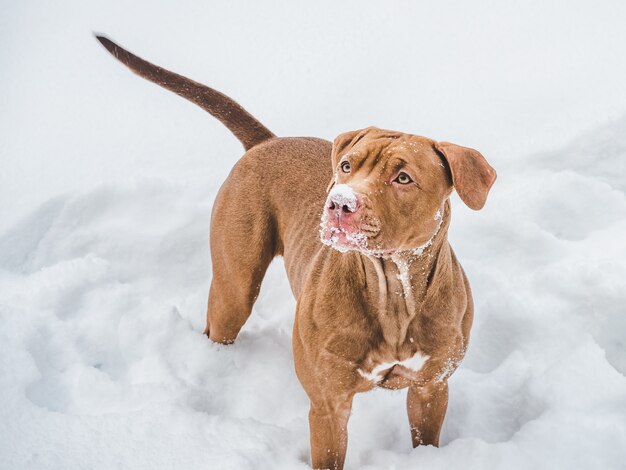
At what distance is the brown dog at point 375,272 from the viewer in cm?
230

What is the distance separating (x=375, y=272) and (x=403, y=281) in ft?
0.37

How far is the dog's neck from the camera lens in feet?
8.11

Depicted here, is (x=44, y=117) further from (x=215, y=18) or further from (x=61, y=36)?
(x=215, y=18)

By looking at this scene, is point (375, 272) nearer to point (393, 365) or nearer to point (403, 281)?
point (403, 281)

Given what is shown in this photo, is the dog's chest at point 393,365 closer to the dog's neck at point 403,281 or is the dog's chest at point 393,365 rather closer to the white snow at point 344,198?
the dog's neck at point 403,281

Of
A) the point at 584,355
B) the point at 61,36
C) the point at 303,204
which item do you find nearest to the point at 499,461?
the point at 584,355

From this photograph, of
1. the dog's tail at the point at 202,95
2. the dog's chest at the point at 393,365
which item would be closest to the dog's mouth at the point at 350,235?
the dog's chest at the point at 393,365

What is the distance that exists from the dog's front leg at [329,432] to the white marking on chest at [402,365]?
159 mm

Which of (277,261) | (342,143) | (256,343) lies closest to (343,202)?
(342,143)

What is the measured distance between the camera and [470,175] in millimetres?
2324

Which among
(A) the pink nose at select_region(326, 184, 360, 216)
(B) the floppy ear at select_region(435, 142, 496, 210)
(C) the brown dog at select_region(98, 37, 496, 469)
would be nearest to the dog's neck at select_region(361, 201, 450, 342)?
(C) the brown dog at select_region(98, 37, 496, 469)

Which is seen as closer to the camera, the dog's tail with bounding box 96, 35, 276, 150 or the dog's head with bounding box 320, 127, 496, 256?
the dog's head with bounding box 320, 127, 496, 256

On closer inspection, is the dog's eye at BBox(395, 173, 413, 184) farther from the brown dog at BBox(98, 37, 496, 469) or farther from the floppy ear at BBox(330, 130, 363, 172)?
the floppy ear at BBox(330, 130, 363, 172)

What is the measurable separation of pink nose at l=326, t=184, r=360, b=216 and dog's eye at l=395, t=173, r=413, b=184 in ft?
0.76
